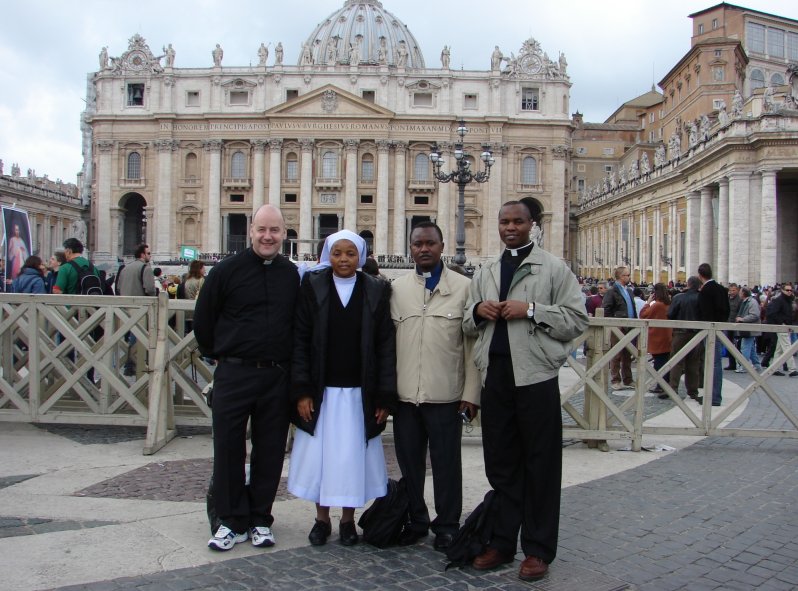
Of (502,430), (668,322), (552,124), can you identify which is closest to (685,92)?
(552,124)

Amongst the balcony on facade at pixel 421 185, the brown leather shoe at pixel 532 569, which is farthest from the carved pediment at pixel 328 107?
the brown leather shoe at pixel 532 569

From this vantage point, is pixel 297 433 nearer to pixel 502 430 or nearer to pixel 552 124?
pixel 502 430

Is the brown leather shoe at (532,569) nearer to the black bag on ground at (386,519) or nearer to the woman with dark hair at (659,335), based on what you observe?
the black bag on ground at (386,519)

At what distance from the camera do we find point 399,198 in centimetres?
5903

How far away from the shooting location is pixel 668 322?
7188 mm

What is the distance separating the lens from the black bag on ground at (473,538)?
4.17m

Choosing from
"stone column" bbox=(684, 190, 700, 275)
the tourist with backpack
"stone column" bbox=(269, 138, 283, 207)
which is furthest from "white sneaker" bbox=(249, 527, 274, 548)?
"stone column" bbox=(269, 138, 283, 207)

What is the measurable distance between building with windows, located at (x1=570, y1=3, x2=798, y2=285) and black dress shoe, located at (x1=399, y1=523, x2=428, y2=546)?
91.3ft

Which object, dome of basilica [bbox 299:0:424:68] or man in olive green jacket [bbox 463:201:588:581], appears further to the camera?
dome of basilica [bbox 299:0:424:68]

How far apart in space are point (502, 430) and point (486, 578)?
2.76ft

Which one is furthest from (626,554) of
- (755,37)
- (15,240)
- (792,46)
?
(792,46)

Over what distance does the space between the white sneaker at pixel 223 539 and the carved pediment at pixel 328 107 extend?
55.9 metres

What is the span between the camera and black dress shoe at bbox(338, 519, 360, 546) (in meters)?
4.49

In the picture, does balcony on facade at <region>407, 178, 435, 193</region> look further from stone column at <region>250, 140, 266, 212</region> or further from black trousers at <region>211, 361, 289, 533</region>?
black trousers at <region>211, 361, 289, 533</region>
